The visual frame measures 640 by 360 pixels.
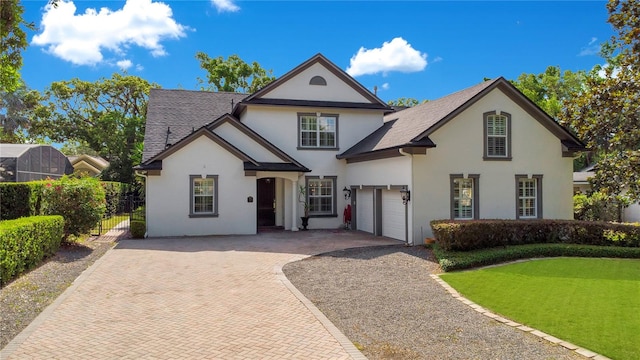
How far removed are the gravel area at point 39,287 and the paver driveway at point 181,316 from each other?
0.88 ft

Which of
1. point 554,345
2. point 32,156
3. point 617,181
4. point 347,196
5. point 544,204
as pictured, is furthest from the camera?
point 32,156

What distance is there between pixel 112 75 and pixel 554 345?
145ft

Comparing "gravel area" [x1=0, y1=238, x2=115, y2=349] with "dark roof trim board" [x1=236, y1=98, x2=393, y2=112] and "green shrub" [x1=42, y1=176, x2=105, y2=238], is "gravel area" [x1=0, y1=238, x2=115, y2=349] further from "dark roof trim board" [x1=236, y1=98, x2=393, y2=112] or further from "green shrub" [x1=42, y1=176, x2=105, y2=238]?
"dark roof trim board" [x1=236, y1=98, x2=393, y2=112]

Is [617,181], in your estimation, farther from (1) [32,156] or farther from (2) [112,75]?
(2) [112,75]

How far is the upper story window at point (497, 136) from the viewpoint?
58.2 feet

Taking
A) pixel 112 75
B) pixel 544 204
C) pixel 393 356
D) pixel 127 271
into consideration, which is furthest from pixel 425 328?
pixel 112 75

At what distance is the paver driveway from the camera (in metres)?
6.33

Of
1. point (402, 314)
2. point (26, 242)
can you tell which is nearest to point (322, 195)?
point (26, 242)

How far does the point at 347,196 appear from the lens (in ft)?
74.2

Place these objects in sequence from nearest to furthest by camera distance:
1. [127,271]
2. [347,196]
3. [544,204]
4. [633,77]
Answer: [127,271]
[633,77]
[544,204]
[347,196]

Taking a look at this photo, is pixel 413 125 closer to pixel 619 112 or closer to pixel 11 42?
pixel 619 112

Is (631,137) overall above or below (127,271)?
above

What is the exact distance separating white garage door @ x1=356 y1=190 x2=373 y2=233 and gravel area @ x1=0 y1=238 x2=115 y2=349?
1108cm

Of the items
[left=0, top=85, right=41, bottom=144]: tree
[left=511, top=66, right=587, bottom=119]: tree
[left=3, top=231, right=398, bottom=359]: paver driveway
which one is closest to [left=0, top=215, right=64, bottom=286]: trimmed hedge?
[left=3, top=231, right=398, bottom=359]: paver driveway
